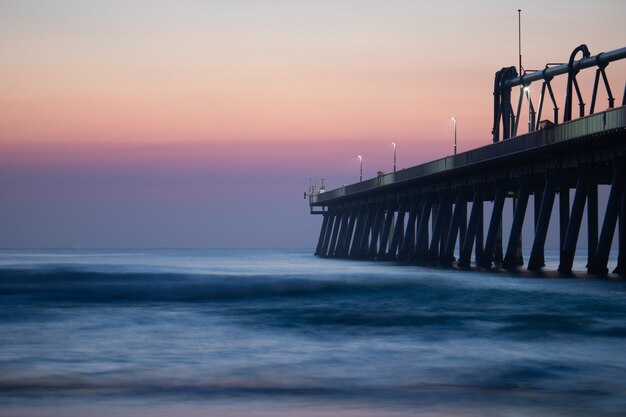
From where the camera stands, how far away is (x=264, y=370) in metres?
13.6

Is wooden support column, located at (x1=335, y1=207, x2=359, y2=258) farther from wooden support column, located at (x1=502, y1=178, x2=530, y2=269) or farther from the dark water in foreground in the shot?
the dark water in foreground

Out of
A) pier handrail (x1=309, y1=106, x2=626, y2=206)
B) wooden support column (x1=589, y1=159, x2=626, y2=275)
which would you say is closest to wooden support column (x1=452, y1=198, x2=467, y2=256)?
pier handrail (x1=309, y1=106, x2=626, y2=206)

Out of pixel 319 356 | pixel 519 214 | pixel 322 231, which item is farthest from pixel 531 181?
pixel 322 231

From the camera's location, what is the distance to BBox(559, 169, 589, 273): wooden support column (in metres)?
42.7

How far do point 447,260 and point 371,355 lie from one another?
54.3 metres

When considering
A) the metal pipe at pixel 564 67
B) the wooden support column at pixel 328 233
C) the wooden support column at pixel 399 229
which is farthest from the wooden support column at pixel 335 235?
the metal pipe at pixel 564 67

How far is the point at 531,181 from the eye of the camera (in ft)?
175

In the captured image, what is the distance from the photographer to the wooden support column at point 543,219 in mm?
47906

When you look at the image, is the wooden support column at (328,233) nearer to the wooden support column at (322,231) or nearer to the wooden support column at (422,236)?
the wooden support column at (322,231)

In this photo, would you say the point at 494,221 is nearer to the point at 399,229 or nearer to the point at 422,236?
the point at 422,236

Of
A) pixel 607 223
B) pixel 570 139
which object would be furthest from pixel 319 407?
pixel 570 139

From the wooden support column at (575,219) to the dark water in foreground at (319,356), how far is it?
13639 mm

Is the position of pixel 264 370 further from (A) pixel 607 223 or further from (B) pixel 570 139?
(B) pixel 570 139

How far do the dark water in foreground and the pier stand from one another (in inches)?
479
